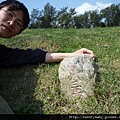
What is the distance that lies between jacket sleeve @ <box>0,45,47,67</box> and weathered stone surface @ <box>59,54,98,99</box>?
716 mm

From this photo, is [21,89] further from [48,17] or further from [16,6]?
[48,17]

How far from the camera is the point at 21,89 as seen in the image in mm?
3559

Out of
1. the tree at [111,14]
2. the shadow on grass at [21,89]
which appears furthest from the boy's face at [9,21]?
the tree at [111,14]

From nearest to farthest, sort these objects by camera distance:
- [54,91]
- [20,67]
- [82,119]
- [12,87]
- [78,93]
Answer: [82,119] → [78,93] → [54,91] → [12,87] → [20,67]

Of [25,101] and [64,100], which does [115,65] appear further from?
[25,101]

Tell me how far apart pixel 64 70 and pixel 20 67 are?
3.77 ft

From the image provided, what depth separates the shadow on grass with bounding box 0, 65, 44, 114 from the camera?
3072 mm

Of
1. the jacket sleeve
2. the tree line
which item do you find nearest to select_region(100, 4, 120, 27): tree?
the tree line

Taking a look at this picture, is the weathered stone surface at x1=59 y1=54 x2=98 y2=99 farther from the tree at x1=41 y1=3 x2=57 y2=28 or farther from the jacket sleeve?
the tree at x1=41 y1=3 x2=57 y2=28

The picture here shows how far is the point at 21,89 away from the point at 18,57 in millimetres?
647

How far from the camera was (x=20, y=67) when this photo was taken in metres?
4.16

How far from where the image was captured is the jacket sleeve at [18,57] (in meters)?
3.86

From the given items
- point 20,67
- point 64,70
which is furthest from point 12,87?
point 64,70

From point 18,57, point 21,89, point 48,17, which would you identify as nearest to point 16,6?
point 18,57
